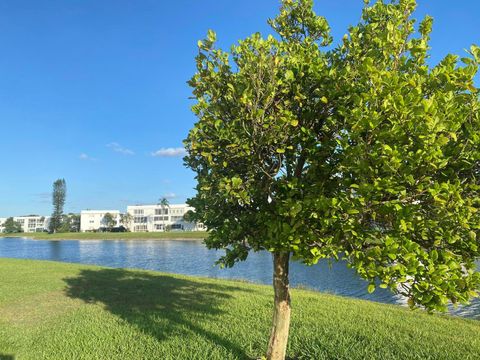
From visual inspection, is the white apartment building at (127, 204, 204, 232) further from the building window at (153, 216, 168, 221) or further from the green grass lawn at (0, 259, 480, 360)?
the green grass lawn at (0, 259, 480, 360)

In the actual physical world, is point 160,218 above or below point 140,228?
above

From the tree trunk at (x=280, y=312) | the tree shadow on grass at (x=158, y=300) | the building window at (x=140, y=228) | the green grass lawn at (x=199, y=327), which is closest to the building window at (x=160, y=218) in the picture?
the building window at (x=140, y=228)

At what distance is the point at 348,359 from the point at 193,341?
3255 millimetres

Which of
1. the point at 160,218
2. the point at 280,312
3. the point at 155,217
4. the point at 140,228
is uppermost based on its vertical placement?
the point at 155,217

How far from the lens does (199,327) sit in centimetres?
1012

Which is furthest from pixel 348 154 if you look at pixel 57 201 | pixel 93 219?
pixel 93 219

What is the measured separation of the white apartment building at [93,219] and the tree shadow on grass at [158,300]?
566 ft

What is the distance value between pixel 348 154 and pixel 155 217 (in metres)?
178

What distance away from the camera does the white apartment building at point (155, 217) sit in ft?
563

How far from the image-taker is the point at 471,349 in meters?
8.84

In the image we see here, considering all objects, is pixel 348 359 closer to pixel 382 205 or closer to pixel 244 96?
pixel 382 205

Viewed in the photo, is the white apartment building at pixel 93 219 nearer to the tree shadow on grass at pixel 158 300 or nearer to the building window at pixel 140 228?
the building window at pixel 140 228

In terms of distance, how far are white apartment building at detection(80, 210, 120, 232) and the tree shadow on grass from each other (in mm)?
172394

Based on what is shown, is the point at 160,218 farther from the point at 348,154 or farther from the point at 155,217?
the point at 348,154
